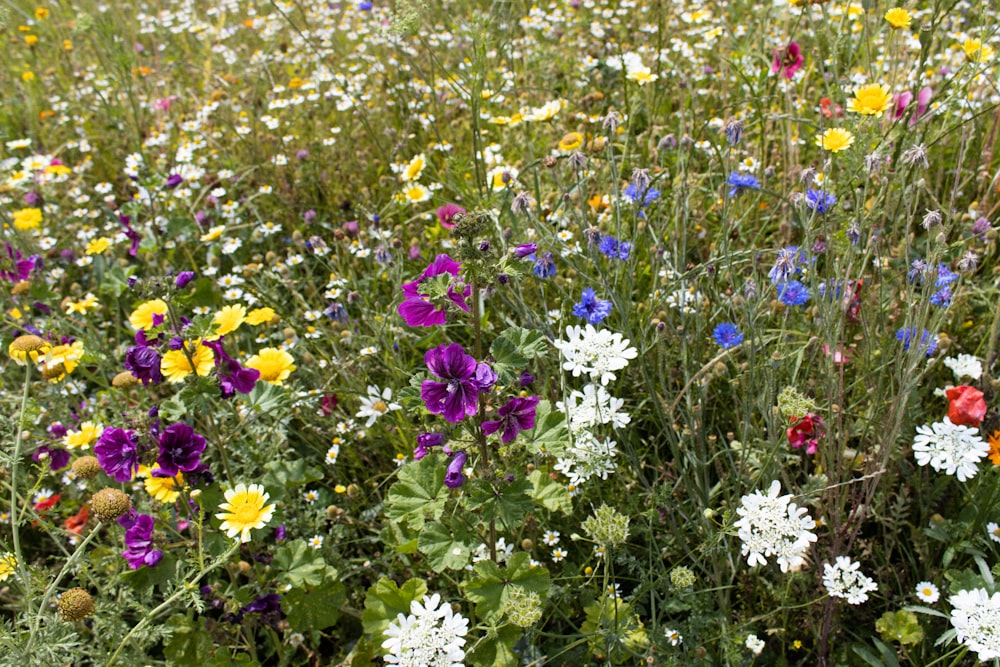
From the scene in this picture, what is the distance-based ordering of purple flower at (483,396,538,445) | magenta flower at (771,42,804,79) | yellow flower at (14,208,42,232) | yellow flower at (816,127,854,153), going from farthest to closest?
1. yellow flower at (14,208,42,232)
2. magenta flower at (771,42,804,79)
3. yellow flower at (816,127,854,153)
4. purple flower at (483,396,538,445)

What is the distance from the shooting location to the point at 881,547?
179 cm

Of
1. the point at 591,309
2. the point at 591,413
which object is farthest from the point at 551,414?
the point at 591,309

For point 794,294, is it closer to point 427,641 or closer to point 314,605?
point 427,641

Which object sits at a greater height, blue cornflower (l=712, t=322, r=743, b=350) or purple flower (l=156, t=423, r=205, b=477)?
blue cornflower (l=712, t=322, r=743, b=350)

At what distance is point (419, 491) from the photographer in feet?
4.77

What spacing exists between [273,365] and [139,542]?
52 centimetres

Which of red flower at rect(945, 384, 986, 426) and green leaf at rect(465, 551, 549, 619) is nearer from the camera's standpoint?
green leaf at rect(465, 551, 549, 619)

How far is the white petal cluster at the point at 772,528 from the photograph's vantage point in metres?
1.32

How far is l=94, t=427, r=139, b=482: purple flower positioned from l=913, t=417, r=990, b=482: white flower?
1665 mm

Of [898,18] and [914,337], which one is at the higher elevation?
[898,18]

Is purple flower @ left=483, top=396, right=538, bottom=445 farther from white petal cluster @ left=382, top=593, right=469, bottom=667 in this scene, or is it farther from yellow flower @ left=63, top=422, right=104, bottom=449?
yellow flower @ left=63, top=422, right=104, bottom=449

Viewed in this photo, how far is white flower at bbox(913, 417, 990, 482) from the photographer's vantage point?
1.46 m

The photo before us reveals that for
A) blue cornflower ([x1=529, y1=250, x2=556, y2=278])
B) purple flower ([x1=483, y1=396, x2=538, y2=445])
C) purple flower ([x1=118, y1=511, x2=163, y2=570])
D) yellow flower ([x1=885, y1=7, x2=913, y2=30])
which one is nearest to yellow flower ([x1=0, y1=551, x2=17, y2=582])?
purple flower ([x1=118, y1=511, x2=163, y2=570])

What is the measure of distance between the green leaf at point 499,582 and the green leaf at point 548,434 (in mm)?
205
